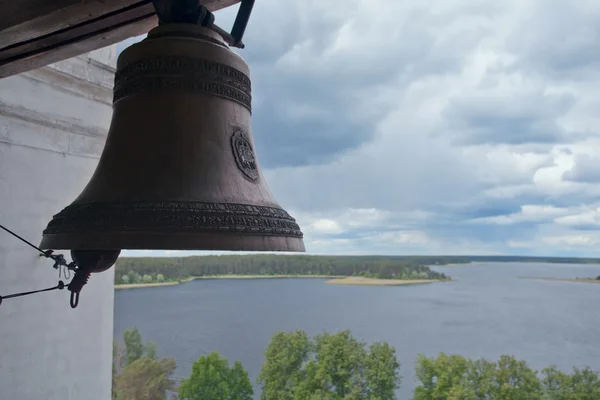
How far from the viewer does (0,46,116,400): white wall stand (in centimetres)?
190

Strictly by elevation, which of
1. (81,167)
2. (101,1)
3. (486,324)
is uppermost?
(101,1)

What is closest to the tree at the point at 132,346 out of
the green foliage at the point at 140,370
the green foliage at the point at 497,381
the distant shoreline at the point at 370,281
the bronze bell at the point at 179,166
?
the green foliage at the point at 140,370

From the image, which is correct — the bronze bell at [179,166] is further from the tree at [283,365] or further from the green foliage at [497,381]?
A: the tree at [283,365]

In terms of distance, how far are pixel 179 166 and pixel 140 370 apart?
7.26 m

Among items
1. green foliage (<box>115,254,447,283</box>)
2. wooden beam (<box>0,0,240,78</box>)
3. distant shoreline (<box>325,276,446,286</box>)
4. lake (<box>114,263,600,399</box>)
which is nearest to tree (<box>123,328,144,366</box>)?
lake (<box>114,263,600,399</box>)

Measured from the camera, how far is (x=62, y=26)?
1212 millimetres

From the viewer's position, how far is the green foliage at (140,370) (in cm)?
705

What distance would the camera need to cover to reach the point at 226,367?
8.48 m

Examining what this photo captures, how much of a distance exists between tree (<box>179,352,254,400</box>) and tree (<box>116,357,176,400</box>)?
1.03 ft

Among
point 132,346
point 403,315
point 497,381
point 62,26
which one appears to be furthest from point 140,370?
point 62,26

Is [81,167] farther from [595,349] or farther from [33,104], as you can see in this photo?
[595,349]

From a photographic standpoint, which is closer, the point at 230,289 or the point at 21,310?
the point at 21,310

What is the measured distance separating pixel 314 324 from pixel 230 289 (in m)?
2.99

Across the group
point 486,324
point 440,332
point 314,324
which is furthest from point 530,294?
point 314,324
